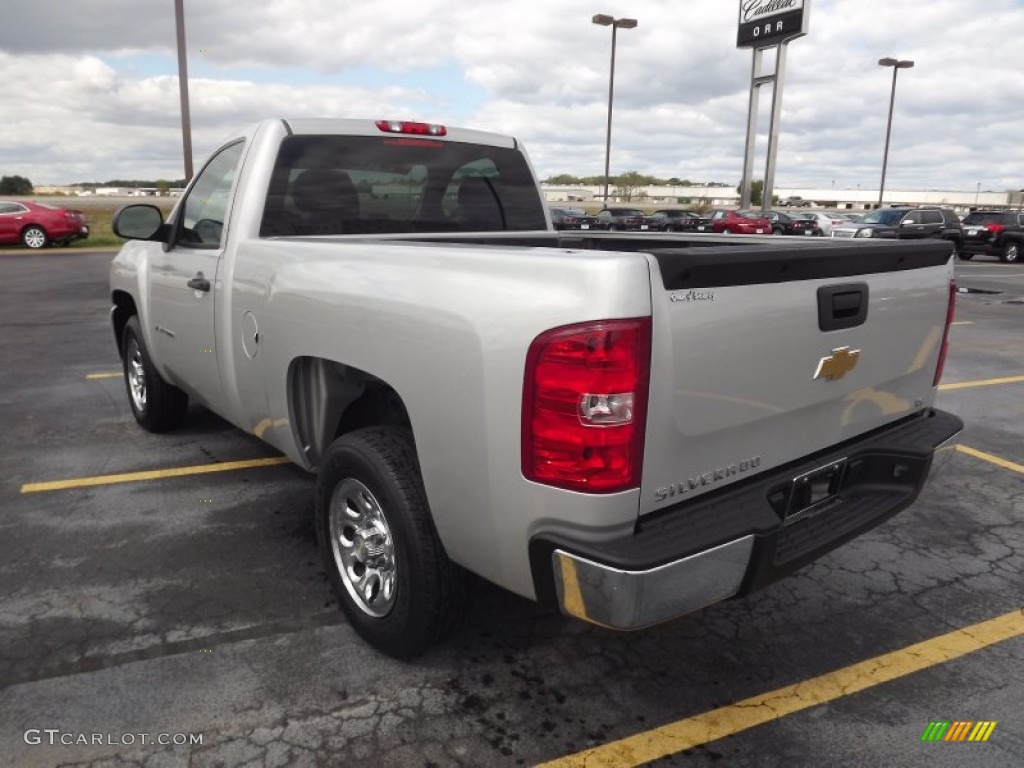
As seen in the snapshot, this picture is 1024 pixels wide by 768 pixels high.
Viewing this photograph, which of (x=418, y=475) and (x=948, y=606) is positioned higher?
(x=418, y=475)

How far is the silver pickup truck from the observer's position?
6.53 feet

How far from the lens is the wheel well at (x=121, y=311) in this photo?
5335mm

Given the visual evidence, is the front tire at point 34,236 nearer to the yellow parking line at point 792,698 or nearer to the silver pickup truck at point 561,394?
the silver pickup truck at point 561,394

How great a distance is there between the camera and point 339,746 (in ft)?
7.66

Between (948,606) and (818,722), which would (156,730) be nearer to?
(818,722)

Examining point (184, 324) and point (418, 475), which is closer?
point (418, 475)

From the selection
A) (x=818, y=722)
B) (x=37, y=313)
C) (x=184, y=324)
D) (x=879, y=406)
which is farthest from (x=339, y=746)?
(x=37, y=313)

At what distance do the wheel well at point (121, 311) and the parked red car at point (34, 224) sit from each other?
65.9ft

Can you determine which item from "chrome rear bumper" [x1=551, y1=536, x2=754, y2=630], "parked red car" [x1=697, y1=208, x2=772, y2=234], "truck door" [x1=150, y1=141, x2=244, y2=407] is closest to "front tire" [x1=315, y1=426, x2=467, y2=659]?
"chrome rear bumper" [x1=551, y1=536, x2=754, y2=630]

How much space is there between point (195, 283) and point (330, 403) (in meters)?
1.21

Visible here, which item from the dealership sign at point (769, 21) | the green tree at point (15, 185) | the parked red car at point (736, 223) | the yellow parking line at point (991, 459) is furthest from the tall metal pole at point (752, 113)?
the green tree at point (15, 185)

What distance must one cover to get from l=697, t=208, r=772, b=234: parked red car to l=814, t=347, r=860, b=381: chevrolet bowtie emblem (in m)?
28.6

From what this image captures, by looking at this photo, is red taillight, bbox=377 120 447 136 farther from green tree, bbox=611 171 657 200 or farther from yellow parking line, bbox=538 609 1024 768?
green tree, bbox=611 171 657 200

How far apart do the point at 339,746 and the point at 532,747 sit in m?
0.59
